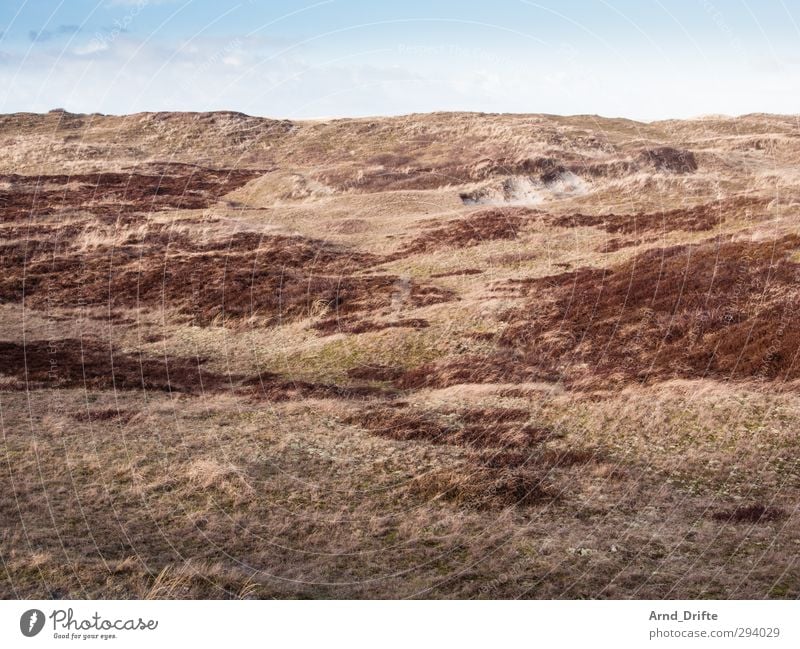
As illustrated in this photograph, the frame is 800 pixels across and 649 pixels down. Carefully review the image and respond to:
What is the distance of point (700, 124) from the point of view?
397ft

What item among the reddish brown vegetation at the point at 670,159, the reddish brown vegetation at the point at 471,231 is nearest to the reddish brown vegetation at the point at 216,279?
the reddish brown vegetation at the point at 471,231

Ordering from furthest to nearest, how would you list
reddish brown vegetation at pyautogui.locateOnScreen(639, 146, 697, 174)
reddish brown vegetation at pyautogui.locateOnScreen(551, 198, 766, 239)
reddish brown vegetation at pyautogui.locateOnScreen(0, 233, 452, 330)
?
reddish brown vegetation at pyautogui.locateOnScreen(639, 146, 697, 174) < reddish brown vegetation at pyautogui.locateOnScreen(551, 198, 766, 239) < reddish brown vegetation at pyautogui.locateOnScreen(0, 233, 452, 330)

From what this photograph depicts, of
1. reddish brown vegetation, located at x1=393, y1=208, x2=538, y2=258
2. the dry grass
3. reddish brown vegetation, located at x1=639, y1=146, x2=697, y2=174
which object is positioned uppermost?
reddish brown vegetation, located at x1=639, y1=146, x2=697, y2=174

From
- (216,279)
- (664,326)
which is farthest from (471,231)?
(664,326)

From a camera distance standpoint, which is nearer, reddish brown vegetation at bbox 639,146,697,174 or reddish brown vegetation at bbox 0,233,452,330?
reddish brown vegetation at bbox 0,233,452,330

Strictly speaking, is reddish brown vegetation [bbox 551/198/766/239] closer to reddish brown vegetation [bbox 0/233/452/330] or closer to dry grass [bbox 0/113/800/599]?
dry grass [bbox 0/113/800/599]

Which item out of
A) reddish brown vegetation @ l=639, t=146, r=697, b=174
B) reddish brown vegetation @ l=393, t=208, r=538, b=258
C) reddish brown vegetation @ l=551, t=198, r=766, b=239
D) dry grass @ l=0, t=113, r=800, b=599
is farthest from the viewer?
reddish brown vegetation @ l=639, t=146, r=697, b=174

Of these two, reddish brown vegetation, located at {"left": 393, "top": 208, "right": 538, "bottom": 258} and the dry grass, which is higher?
reddish brown vegetation, located at {"left": 393, "top": 208, "right": 538, "bottom": 258}

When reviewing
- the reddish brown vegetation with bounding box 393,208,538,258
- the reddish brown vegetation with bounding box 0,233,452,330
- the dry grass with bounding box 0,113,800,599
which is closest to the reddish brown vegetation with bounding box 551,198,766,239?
the dry grass with bounding box 0,113,800,599

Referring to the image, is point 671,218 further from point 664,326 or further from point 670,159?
point 670,159

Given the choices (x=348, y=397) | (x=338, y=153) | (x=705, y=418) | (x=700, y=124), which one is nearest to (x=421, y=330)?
(x=348, y=397)

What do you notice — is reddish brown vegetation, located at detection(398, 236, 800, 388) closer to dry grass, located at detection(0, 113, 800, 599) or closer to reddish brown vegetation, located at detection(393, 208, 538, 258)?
dry grass, located at detection(0, 113, 800, 599)

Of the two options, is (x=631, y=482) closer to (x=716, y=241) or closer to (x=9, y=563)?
(x=9, y=563)

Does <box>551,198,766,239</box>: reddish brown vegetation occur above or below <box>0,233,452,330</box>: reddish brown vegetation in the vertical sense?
above
